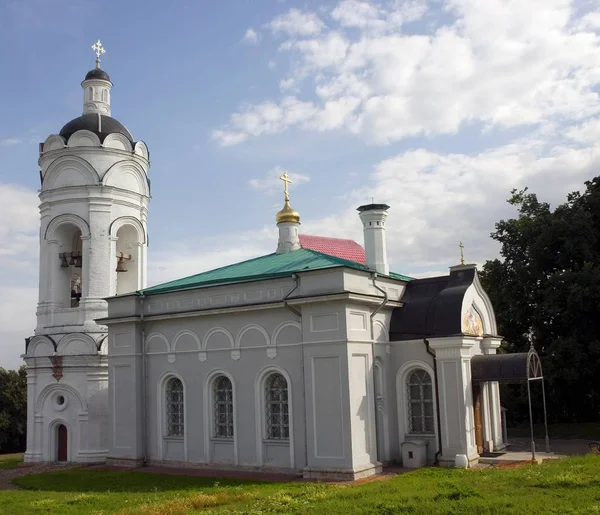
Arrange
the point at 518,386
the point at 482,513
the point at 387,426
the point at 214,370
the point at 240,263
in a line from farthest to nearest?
the point at 518,386, the point at 240,263, the point at 214,370, the point at 387,426, the point at 482,513

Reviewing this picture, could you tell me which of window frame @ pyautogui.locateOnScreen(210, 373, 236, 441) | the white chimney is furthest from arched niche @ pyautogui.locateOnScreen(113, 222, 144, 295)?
the white chimney

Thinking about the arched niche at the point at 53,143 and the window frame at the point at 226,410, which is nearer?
the window frame at the point at 226,410

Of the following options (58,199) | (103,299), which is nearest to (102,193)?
(58,199)

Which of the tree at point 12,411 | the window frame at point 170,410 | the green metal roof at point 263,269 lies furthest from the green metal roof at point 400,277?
the tree at point 12,411

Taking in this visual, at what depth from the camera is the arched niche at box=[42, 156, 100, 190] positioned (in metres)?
21.1

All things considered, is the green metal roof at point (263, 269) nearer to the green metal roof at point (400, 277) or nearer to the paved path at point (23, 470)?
the green metal roof at point (400, 277)

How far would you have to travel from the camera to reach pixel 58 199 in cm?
2120

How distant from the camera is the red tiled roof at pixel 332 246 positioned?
64.1ft

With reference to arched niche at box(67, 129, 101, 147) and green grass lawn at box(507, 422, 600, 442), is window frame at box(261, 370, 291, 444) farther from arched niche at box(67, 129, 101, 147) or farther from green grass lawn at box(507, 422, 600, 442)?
arched niche at box(67, 129, 101, 147)

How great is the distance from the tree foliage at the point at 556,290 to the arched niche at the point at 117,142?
13.7 meters

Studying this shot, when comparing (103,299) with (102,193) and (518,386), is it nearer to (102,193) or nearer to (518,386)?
(102,193)

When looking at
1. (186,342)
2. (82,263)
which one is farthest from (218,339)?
(82,263)

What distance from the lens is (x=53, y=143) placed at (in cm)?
2159

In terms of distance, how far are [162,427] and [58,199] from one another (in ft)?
27.2
